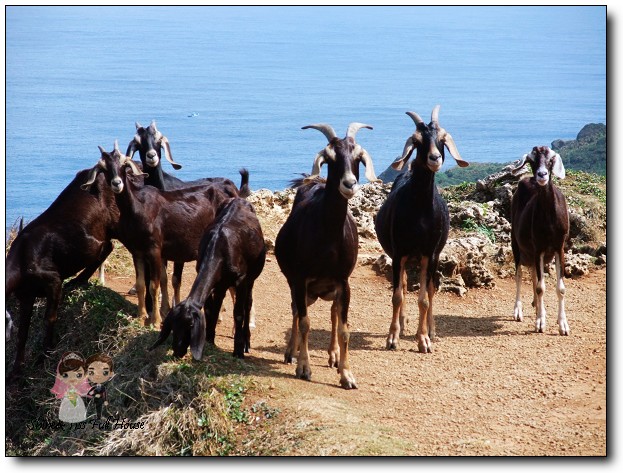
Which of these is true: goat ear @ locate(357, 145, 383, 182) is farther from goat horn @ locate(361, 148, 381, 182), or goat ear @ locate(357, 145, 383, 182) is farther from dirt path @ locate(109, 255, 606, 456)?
dirt path @ locate(109, 255, 606, 456)

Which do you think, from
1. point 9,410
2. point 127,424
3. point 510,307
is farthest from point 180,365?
point 510,307

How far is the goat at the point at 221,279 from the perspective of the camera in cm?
923

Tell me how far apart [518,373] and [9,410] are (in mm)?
5456

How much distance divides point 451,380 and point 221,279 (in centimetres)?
252

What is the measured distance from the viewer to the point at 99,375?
9992 millimetres

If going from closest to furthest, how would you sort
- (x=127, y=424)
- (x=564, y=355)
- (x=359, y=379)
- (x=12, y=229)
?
1. (x=127, y=424)
2. (x=359, y=379)
3. (x=564, y=355)
4. (x=12, y=229)

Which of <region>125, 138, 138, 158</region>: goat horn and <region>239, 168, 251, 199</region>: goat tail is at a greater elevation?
<region>125, 138, 138, 158</region>: goat horn

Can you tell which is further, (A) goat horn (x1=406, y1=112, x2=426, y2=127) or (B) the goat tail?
(B) the goat tail

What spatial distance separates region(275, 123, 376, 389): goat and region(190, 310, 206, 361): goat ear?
3.47 ft

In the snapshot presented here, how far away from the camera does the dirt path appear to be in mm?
8500

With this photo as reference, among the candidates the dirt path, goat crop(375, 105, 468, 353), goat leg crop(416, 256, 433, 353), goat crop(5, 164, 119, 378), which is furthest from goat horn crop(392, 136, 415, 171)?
goat crop(5, 164, 119, 378)

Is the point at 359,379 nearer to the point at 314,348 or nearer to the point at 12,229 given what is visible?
the point at 314,348

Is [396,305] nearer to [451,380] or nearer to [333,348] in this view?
[333,348]

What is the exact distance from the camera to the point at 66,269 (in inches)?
447
